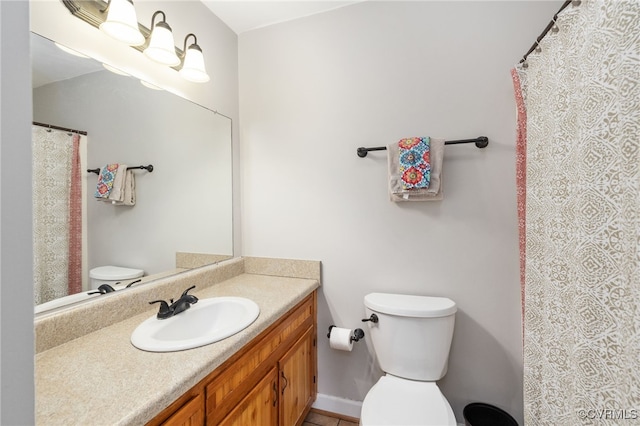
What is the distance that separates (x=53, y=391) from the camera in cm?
69

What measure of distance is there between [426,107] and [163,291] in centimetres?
168

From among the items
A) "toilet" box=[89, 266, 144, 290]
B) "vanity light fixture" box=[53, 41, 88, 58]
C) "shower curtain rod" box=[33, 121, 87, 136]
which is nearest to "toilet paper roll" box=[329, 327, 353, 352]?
"toilet" box=[89, 266, 144, 290]

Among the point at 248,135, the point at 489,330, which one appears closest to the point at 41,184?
the point at 248,135

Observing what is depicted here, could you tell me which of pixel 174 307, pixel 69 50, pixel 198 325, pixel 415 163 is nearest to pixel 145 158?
pixel 69 50

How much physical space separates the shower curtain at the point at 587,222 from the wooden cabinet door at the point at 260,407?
3.35ft

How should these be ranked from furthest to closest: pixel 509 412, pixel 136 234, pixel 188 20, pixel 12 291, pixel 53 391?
pixel 188 20, pixel 509 412, pixel 136 234, pixel 53 391, pixel 12 291

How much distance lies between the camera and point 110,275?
3.73 feet

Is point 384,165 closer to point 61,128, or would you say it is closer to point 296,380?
point 296,380

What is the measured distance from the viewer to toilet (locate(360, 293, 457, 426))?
125 centimetres

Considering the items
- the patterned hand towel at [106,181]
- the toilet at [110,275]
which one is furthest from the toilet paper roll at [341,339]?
the patterned hand towel at [106,181]

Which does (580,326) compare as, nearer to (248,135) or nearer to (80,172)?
(80,172)

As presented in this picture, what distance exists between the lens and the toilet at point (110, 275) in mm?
1080

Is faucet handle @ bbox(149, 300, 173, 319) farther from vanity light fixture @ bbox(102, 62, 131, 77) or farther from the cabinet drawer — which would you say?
vanity light fixture @ bbox(102, 62, 131, 77)

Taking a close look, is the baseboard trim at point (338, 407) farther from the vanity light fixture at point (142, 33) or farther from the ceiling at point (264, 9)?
the ceiling at point (264, 9)
